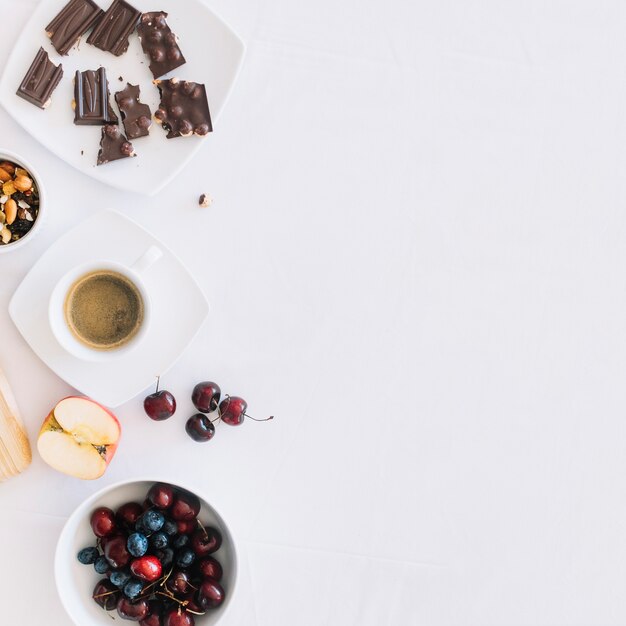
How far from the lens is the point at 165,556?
3.60ft

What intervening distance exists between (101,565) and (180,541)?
0.13 m

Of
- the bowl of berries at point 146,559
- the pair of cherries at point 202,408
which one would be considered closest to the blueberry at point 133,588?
the bowl of berries at point 146,559

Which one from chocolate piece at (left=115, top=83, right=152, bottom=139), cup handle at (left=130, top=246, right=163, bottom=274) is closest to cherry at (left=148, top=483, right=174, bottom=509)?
cup handle at (left=130, top=246, right=163, bottom=274)

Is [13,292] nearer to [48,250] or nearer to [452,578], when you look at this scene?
[48,250]

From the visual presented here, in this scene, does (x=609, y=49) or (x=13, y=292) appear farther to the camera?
(x=609, y=49)

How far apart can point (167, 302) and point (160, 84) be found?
372 mm

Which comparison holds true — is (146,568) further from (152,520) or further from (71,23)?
(71,23)

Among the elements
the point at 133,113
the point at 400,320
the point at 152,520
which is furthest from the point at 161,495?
Answer: the point at 133,113

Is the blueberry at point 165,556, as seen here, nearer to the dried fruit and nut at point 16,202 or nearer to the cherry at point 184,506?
the cherry at point 184,506

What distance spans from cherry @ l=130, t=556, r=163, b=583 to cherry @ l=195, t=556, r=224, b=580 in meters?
0.08

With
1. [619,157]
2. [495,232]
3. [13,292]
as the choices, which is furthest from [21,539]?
[619,157]

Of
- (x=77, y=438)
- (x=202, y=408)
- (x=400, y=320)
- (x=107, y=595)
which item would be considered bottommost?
(x=107, y=595)

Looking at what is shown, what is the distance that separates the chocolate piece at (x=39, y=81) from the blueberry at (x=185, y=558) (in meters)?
0.78

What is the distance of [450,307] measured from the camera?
1.25m
